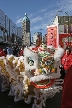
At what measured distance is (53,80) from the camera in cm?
428

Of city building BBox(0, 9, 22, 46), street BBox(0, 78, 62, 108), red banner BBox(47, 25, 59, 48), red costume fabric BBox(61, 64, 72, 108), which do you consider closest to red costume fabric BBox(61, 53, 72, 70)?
red banner BBox(47, 25, 59, 48)

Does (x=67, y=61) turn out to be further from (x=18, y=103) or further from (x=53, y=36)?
(x=18, y=103)

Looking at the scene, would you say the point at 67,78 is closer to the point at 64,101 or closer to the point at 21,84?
the point at 64,101

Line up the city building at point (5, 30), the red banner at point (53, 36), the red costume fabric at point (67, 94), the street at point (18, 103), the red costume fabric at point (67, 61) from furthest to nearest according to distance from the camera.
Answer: the city building at point (5, 30), the red costume fabric at point (67, 61), the red banner at point (53, 36), the street at point (18, 103), the red costume fabric at point (67, 94)

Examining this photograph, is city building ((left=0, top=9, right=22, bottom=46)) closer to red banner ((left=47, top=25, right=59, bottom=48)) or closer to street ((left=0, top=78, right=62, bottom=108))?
red banner ((left=47, top=25, right=59, bottom=48))

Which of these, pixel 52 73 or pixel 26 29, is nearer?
pixel 52 73

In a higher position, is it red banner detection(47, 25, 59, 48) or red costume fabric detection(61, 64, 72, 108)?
red banner detection(47, 25, 59, 48)

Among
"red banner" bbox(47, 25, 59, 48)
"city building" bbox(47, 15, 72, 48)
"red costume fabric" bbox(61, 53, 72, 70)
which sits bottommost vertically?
"red costume fabric" bbox(61, 53, 72, 70)

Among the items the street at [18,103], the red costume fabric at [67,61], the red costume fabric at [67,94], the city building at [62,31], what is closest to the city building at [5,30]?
the city building at [62,31]

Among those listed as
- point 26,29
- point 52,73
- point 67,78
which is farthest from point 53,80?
point 26,29

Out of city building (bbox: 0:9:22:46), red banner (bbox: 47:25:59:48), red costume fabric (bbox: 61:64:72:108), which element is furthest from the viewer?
city building (bbox: 0:9:22:46)

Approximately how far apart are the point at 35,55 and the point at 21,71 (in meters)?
0.60

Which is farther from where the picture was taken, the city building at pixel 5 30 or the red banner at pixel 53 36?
the city building at pixel 5 30

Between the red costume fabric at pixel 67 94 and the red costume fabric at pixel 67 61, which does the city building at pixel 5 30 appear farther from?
the red costume fabric at pixel 67 94
